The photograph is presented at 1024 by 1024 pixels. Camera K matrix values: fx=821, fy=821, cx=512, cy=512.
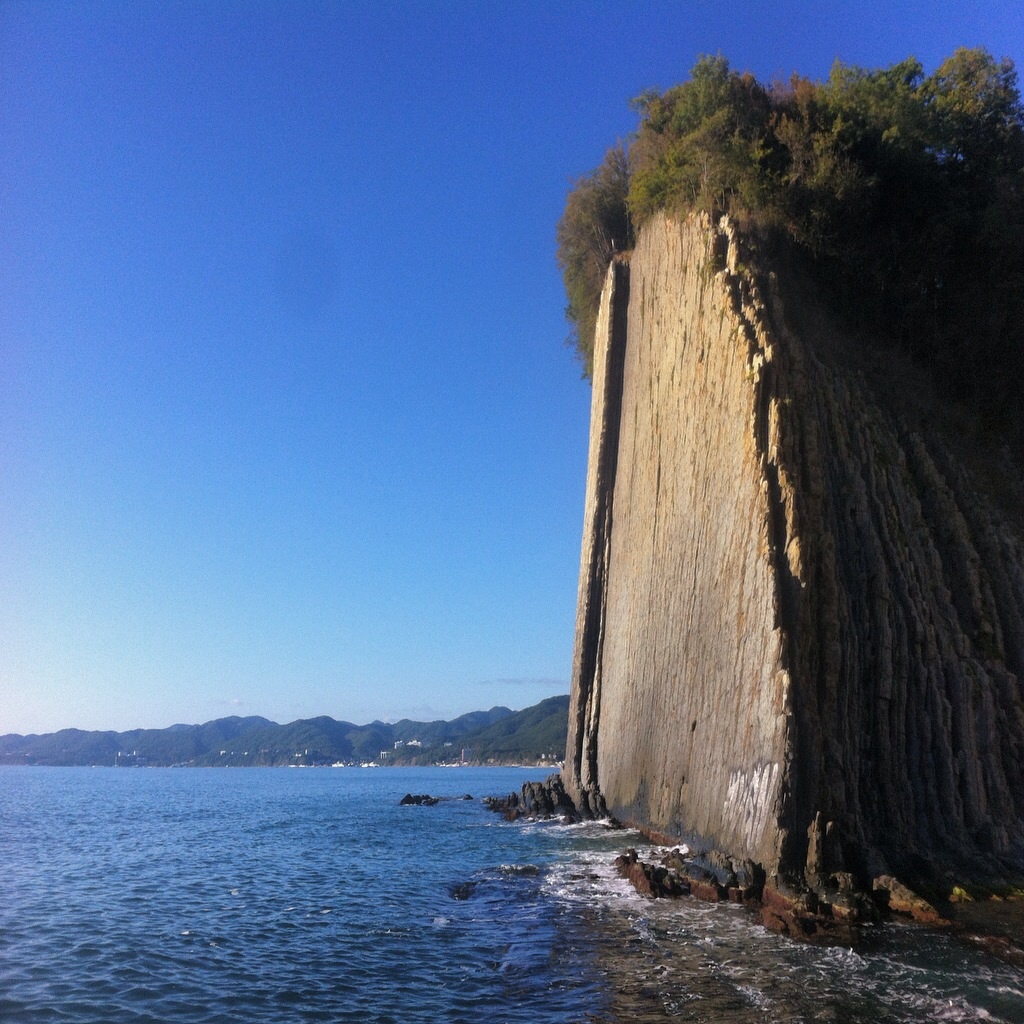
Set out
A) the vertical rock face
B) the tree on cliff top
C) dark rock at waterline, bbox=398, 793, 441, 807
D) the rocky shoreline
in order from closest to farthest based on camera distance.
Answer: the rocky shoreline < the vertical rock face < the tree on cliff top < dark rock at waterline, bbox=398, 793, 441, 807

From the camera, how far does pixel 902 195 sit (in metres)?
26.7

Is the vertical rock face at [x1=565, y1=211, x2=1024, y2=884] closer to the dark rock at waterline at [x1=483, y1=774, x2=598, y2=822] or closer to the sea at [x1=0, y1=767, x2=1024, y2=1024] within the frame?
the sea at [x1=0, y1=767, x2=1024, y2=1024]

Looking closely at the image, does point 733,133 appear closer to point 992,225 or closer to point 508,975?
point 992,225

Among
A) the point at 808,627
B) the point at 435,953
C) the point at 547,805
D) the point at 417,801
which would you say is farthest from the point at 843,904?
the point at 417,801

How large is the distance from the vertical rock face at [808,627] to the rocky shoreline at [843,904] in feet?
1.54

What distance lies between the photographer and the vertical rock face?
15.6 metres

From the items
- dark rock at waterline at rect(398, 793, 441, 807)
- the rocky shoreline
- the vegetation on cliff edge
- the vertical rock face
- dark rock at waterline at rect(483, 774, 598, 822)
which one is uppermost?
the vegetation on cliff edge

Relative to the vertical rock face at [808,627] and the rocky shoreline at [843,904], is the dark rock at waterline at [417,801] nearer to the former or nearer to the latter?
the vertical rock face at [808,627]

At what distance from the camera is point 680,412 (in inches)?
1012

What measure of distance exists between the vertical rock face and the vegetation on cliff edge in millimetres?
3169

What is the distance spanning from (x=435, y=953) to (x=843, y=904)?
6.67 m

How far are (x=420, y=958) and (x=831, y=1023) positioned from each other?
635 cm

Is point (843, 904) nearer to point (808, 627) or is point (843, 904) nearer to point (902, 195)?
point (808, 627)

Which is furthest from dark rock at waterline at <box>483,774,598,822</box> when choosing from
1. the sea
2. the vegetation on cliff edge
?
the vegetation on cliff edge
